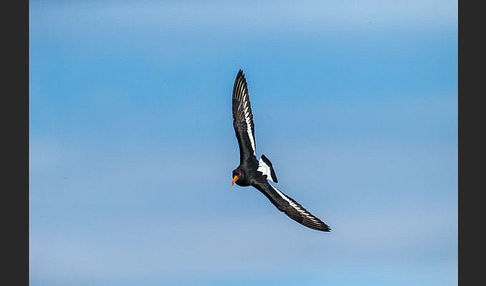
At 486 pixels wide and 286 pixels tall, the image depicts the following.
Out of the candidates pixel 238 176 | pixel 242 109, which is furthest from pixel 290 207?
pixel 242 109

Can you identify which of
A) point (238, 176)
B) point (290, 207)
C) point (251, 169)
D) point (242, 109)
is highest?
point (242, 109)

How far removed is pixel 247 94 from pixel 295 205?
5744 mm

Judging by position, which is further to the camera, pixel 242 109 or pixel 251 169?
pixel 242 109

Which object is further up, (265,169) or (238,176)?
(265,169)

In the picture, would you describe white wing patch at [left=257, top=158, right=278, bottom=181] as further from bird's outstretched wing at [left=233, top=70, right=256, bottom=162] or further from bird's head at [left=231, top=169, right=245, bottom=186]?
bird's outstretched wing at [left=233, top=70, right=256, bottom=162]

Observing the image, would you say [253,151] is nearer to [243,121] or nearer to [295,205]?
[243,121]

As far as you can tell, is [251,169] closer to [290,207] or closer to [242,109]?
[290,207]

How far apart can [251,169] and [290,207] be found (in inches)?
103

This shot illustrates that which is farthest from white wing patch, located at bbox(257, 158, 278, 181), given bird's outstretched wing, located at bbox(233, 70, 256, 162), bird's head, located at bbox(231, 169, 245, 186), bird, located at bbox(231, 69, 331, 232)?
bird's outstretched wing, located at bbox(233, 70, 256, 162)

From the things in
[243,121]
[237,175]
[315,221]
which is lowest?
[315,221]

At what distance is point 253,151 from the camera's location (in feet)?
110

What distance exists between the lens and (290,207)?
30.7 metres

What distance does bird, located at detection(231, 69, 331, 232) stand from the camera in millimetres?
30453

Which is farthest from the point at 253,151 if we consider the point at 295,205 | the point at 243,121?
the point at 295,205
